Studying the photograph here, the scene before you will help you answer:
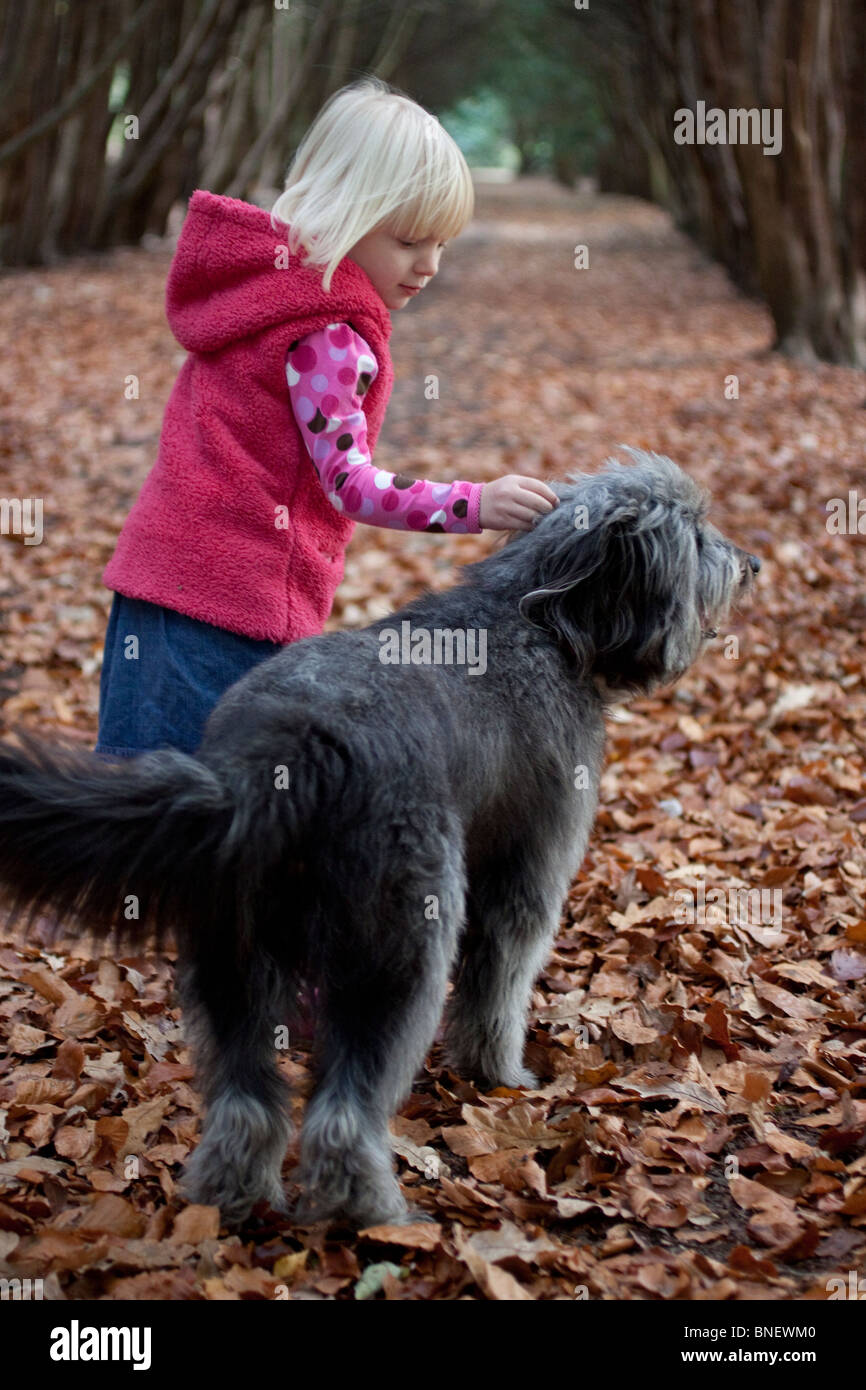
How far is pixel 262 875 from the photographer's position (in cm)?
265

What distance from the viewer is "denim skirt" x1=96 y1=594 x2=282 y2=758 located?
11.6 ft

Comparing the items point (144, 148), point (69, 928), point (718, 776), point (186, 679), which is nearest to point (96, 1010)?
point (186, 679)

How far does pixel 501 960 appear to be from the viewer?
3488 mm

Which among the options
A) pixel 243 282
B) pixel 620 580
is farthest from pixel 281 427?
pixel 620 580

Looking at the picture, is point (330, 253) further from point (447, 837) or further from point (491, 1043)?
point (491, 1043)

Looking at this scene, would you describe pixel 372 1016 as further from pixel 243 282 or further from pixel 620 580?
pixel 243 282

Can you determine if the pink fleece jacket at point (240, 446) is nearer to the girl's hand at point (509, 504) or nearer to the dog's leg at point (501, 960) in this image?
the girl's hand at point (509, 504)

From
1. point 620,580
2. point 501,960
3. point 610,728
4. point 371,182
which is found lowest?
point 501,960

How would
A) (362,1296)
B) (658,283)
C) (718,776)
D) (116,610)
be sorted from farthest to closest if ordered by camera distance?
(658,283) → (718,776) → (116,610) → (362,1296)

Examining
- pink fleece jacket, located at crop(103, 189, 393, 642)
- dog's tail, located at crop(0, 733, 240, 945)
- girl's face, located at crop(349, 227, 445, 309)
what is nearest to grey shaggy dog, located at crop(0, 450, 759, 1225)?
dog's tail, located at crop(0, 733, 240, 945)

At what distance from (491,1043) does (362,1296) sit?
934 mm

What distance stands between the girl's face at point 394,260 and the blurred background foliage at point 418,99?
804mm

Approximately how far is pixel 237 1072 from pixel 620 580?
1.52 m

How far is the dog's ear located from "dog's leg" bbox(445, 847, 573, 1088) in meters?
0.57
